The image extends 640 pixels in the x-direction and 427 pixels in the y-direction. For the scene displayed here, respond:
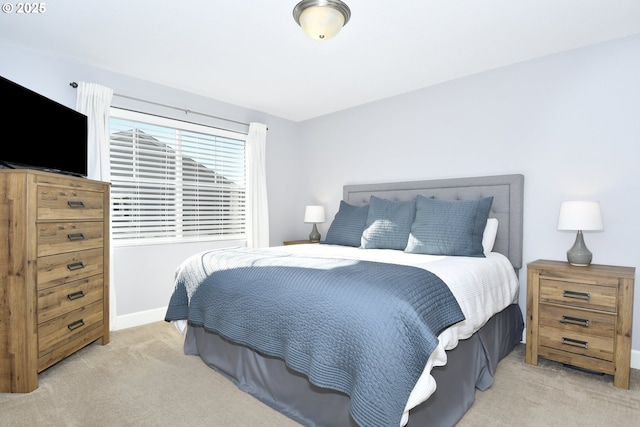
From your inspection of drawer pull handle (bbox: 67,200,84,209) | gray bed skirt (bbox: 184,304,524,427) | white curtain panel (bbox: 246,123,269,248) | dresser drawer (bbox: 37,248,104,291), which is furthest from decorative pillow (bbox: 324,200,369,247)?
drawer pull handle (bbox: 67,200,84,209)

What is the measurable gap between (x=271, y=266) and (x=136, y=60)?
2.32 metres

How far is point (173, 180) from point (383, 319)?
3.05 meters

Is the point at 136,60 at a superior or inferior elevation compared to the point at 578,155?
superior

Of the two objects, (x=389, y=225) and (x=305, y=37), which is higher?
(x=305, y=37)

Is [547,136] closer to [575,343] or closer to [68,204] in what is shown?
[575,343]

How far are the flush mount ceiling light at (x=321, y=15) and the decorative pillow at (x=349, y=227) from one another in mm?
1866

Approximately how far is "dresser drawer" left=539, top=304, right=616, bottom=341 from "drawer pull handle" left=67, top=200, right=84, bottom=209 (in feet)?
11.3

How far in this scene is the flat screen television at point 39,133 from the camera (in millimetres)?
2203

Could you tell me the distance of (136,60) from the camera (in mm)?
2975

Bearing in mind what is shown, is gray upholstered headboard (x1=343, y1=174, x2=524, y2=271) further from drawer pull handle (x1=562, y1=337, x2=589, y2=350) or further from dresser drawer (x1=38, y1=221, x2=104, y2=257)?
dresser drawer (x1=38, y1=221, x2=104, y2=257)

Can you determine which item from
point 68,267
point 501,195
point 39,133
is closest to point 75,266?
point 68,267

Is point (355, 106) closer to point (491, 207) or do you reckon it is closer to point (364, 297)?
point (491, 207)

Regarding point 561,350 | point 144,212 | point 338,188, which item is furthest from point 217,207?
point 561,350

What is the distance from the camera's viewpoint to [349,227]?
11.5 ft
